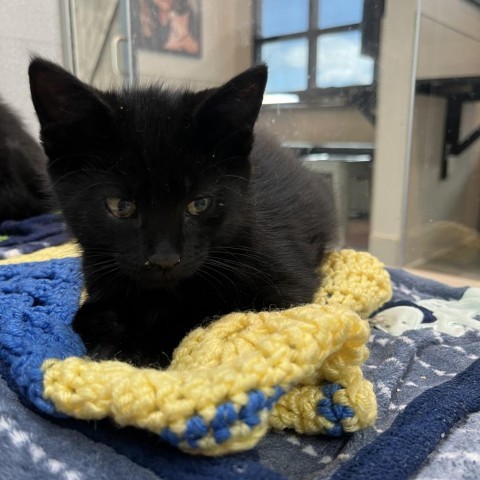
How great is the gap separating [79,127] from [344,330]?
1.76 ft

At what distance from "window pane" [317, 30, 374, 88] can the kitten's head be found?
1.73 metres

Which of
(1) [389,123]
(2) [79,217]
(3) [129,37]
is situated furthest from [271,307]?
(3) [129,37]

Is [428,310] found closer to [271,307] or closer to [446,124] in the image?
[271,307]

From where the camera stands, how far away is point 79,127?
2.80 feet

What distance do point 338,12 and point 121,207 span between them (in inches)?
84.5

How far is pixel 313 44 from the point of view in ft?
9.16

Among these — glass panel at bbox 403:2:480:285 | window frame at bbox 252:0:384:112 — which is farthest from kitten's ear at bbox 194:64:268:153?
window frame at bbox 252:0:384:112

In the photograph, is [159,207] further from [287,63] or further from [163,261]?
[287,63]

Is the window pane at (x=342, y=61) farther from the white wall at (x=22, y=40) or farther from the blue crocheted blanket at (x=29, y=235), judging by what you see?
the blue crocheted blanket at (x=29, y=235)

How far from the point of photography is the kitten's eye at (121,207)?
826 millimetres

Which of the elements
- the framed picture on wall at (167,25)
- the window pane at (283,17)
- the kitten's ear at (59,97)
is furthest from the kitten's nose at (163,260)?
the window pane at (283,17)

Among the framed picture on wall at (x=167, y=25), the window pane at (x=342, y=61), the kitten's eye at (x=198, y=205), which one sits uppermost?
the framed picture on wall at (x=167, y=25)

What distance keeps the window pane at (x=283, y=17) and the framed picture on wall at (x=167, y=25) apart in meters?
0.37

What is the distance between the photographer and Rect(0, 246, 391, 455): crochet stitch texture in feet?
2.00
